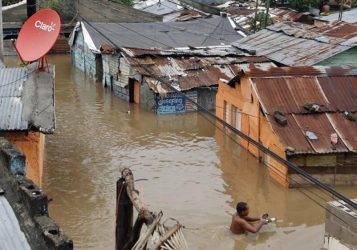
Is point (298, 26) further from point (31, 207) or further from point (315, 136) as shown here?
point (31, 207)

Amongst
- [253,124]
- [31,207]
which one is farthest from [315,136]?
[31,207]

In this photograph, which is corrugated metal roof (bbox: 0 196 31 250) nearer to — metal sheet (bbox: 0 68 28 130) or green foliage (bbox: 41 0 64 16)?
metal sheet (bbox: 0 68 28 130)

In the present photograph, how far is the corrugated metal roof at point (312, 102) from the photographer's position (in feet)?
50.9

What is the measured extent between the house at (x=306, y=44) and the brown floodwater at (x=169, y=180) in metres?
4.98

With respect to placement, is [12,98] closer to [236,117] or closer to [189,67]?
[236,117]

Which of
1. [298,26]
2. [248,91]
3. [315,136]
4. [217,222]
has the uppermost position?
[298,26]

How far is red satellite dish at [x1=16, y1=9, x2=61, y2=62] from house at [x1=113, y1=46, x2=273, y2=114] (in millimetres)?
9159

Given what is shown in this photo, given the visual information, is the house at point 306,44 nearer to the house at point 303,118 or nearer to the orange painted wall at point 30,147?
the house at point 303,118

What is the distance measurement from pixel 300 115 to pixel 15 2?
98.6ft

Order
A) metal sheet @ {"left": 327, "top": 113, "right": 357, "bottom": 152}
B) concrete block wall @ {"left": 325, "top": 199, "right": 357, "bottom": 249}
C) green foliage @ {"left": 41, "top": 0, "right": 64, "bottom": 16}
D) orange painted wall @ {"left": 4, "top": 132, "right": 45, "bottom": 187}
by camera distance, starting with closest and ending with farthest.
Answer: concrete block wall @ {"left": 325, "top": 199, "right": 357, "bottom": 249}
orange painted wall @ {"left": 4, "top": 132, "right": 45, "bottom": 187}
metal sheet @ {"left": 327, "top": 113, "right": 357, "bottom": 152}
green foliage @ {"left": 41, "top": 0, "right": 64, "bottom": 16}

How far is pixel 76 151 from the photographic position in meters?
18.7

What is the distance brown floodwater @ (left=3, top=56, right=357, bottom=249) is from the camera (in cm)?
1318

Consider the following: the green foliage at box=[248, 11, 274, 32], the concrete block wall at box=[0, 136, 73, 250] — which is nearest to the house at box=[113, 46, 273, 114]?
the green foliage at box=[248, 11, 274, 32]

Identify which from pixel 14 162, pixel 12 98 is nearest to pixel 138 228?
pixel 14 162
